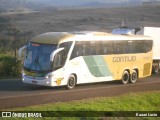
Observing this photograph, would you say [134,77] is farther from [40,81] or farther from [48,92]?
[48,92]

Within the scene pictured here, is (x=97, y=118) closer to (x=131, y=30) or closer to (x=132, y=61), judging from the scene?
(x=132, y=61)

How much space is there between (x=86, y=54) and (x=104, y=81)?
9.68 ft

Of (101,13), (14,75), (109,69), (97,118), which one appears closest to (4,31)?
(101,13)

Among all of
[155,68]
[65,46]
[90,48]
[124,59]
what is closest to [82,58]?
[90,48]

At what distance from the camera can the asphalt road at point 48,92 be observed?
19.2m

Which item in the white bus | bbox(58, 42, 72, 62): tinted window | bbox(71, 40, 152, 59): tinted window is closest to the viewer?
the white bus

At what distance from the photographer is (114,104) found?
20.4 metres

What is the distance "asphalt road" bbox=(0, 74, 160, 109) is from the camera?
19203 mm

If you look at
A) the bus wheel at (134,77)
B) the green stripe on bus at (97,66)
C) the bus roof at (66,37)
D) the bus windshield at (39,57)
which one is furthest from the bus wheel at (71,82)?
the bus wheel at (134,77)

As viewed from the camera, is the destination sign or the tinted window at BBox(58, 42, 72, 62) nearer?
the tinted window at BBox(58, 42, 72, 62)

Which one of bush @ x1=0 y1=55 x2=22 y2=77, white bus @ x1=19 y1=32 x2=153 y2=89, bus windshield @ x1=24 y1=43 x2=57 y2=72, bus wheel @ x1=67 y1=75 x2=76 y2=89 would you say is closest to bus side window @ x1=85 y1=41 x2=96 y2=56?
white bus @ x1=19 y1=32 x2=153 y2=89

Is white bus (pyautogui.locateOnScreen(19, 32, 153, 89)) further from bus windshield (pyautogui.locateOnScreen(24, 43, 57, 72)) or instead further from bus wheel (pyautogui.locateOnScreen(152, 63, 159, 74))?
bus wheel (pyautogui.locateOnScreen(152, 63, 159, 74))

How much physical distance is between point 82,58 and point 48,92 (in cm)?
332

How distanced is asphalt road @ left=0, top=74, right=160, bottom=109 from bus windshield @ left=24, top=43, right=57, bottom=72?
113 cm
